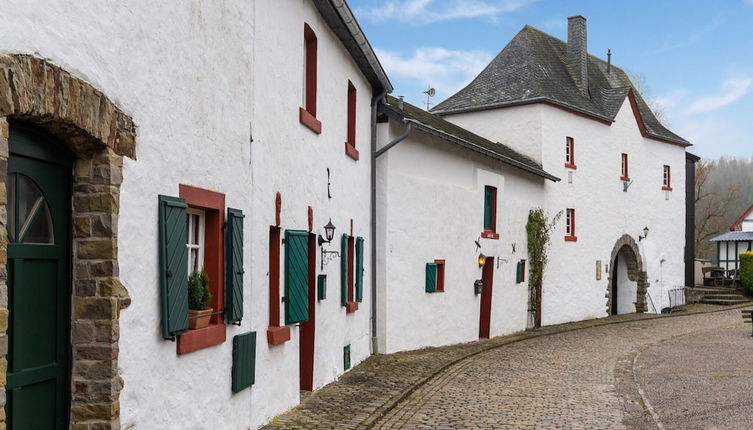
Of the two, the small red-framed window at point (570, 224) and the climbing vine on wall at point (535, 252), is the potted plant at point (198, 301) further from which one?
the small red-framed window at point (570, 224)

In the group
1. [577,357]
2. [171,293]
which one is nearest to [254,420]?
[171,293]

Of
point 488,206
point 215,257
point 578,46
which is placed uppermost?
point 578,46

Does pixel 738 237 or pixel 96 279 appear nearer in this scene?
pixel 96 279

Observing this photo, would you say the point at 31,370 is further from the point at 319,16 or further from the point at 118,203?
the point at 319,16

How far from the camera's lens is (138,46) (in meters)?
5.69

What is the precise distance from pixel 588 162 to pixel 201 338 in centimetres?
2214

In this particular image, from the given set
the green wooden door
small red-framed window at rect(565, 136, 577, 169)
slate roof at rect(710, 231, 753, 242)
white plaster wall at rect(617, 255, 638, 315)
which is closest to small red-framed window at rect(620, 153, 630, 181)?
white plaster wall at rect(617, 255, 638, 315)

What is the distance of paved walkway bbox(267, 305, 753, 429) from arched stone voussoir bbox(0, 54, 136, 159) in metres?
4.33

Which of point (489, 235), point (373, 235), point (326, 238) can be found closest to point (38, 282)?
point (326, 238)

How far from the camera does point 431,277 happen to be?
55.5ft

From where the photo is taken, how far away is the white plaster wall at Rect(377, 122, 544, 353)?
15539mm

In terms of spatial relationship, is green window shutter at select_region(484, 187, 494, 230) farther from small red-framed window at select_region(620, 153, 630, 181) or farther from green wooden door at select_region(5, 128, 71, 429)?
green wooden door at select_region(5, 128, 71, 429)

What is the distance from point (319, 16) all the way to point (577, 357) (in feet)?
29.4

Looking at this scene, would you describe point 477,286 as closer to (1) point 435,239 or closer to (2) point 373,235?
(1) point 435,239
